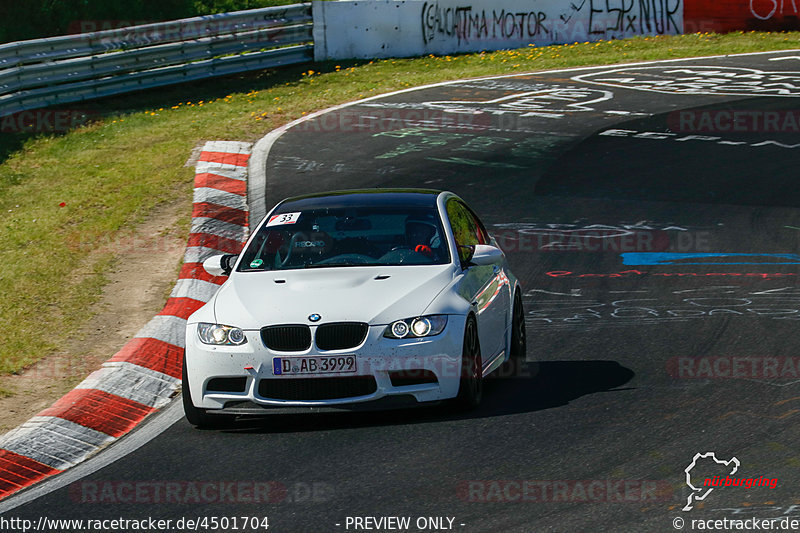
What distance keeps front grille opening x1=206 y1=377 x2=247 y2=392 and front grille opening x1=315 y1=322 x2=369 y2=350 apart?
0.56m

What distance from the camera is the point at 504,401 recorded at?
7930 millimetres

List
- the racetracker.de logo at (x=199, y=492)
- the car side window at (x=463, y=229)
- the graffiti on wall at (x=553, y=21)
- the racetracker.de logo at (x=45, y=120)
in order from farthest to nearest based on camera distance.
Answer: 1. the graffiti on wall at (x=553, y=21)
2. the racetracker.de logo at (x=45, y=120)
3. the car side window at (x=463, y=229)
4. the racetracker.de logo at (x=199, y=492)

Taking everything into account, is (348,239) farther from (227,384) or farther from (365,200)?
(227,384)

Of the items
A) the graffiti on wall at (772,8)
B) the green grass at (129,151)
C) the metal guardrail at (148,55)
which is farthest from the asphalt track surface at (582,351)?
the graffiti on wall at (772,8)

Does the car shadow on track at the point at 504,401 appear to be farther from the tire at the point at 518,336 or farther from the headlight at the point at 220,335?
the headlight at the point at 220,335

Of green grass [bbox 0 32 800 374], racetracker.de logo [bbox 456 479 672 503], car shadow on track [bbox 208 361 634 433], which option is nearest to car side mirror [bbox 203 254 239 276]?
car shadow on track [bbox 208 361 634 433]

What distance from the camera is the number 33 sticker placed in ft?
29.0

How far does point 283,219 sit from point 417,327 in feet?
6.24

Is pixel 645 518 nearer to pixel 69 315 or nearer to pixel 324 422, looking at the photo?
pixel 324 422

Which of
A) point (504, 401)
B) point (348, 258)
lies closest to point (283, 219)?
point (348, 258)

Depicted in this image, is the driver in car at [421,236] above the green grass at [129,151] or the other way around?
above

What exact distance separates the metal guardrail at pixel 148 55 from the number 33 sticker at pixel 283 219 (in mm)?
13066

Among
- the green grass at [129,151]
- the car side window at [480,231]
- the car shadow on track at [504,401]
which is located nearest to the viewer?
the car shadow on track at [504,401]

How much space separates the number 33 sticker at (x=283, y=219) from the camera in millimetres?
8844
